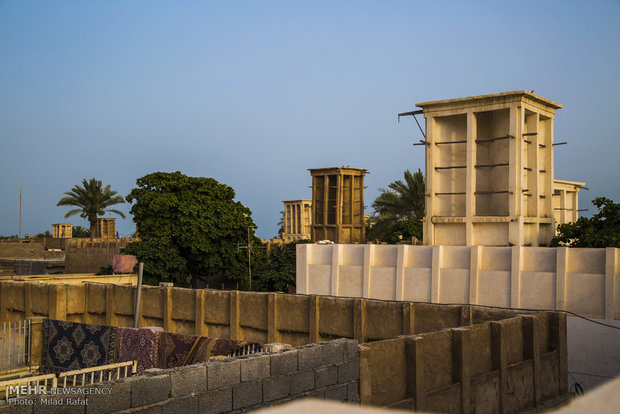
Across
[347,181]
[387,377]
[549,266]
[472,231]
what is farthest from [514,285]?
[347,181]

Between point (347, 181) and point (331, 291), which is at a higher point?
point (347, 181)

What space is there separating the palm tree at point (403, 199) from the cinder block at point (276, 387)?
34.7m

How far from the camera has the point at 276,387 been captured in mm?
9484

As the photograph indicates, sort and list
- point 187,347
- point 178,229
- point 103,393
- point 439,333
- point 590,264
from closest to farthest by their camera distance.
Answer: point 103,393
point 439,333
point 187,347
point 590,264
point 178,229

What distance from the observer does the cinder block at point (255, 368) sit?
903 centimetres

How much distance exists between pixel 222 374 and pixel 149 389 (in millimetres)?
1192

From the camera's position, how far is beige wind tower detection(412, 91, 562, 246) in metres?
25.9

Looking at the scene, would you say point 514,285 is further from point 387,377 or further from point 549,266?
point 387,377

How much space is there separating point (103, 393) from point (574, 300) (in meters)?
16.6

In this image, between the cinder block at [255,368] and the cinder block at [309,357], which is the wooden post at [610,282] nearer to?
the cinder block at [309,357]

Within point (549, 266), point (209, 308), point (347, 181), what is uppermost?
point (347, 181)

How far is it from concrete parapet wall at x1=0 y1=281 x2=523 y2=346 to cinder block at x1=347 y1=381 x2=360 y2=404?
231 inches

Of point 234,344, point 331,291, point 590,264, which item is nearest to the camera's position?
point 234,344

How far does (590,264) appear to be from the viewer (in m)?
19.8
